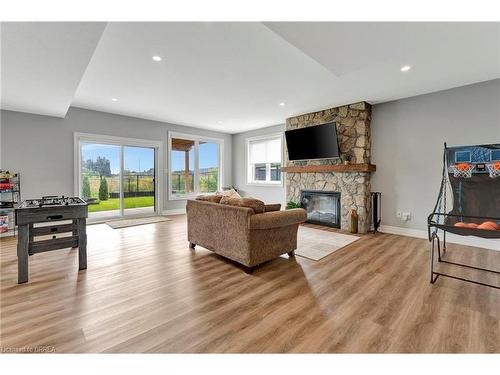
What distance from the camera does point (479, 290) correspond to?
7.11ft

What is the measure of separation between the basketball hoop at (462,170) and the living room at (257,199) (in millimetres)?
26

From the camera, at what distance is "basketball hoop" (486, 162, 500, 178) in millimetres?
2752

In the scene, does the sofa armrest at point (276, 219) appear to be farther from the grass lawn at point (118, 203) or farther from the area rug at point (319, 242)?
the grass lawn at point (118, 203)

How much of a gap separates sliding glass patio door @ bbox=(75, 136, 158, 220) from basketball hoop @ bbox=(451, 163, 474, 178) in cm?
620

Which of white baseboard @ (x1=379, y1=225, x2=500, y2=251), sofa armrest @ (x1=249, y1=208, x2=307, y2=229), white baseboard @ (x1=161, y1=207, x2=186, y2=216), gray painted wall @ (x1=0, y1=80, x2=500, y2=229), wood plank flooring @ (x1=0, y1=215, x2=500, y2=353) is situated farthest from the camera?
white baseboard @ (x1=161, y1=207, x2=186, y2=216)

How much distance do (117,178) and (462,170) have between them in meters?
6.60

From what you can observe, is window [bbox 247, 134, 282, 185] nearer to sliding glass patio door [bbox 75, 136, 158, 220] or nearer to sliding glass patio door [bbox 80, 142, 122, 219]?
sliding glass patio door [bbox 75, 136, 158, 220]

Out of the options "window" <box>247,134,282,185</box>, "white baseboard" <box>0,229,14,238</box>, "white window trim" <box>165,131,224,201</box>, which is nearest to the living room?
"white baseboard" <box>0,229,14,238</box>

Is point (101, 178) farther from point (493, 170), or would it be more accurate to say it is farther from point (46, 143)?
point (493, 170)

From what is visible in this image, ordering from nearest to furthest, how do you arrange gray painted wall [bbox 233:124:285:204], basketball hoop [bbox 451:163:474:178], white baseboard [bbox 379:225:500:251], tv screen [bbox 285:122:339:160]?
basketball hoop [bbox 451:163:474:178]
white baseboard [bbox 379:225:500:251]
tv screen [bbox 285:122:339:160]
gray painted wall [bbox 233:124:285:204]

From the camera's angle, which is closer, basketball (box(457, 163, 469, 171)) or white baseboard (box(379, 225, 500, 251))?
basketball (box(457, 163, 469, 171))

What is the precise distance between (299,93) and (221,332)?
148 inches
